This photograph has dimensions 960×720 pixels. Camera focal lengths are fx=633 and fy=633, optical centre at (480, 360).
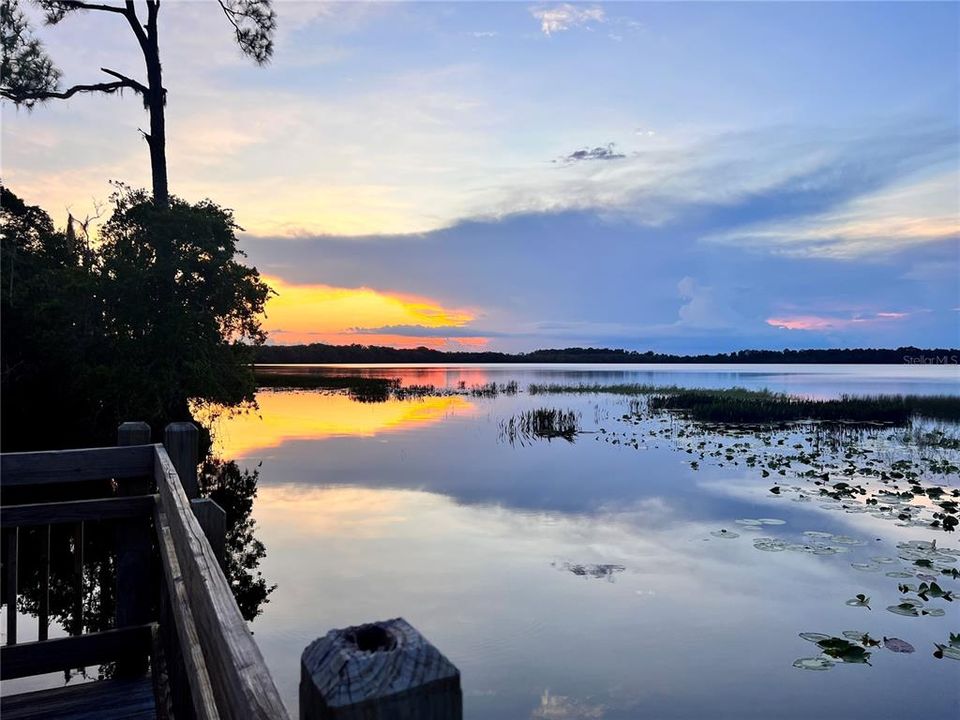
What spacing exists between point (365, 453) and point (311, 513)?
291 inches

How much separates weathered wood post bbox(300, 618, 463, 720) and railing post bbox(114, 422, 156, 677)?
13.7 ft

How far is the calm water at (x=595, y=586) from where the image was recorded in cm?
662

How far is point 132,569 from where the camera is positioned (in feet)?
15.1

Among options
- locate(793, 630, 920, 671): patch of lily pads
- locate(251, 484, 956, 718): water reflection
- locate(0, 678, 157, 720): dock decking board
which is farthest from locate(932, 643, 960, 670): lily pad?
locate(0, 678, 157, 720): dock decking board

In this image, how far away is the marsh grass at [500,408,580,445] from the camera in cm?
2542

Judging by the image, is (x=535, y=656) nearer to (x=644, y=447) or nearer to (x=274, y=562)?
(x=274, y=562)

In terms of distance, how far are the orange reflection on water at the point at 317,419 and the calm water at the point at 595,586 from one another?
19.7 feet

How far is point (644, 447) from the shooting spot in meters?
22.2

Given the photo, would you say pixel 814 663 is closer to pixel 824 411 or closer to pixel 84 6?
pixel 824 411

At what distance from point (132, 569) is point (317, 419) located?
2721 centimetres

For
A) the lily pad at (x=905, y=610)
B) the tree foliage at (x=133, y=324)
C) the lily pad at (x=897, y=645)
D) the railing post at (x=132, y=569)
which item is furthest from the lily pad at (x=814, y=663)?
the tree foliage at (x=133, y=324)

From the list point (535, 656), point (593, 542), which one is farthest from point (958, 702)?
point (593, 542)

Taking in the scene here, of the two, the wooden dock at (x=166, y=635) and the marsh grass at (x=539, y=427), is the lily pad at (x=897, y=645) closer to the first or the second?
the wooden dock at (x=166, y=635)

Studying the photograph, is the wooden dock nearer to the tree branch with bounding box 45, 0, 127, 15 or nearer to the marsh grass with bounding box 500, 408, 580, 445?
the marsh grass with bounding box 500, 408, 580, 445
